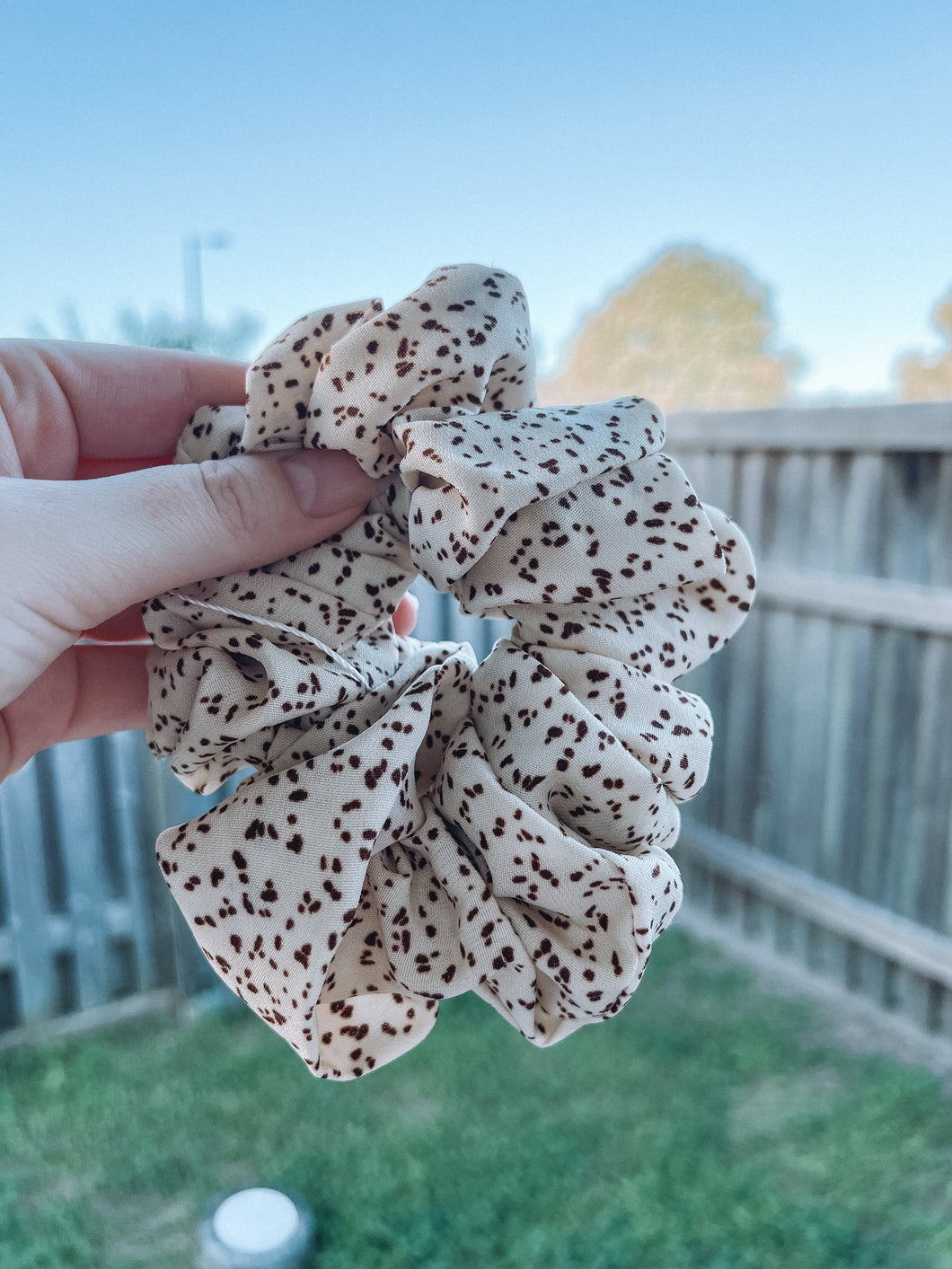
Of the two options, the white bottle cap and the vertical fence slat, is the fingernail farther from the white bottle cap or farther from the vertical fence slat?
the vertical fence slat

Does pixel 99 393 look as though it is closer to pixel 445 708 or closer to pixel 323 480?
pixel 323 480

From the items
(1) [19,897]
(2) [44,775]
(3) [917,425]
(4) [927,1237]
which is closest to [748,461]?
(3) [917,425]

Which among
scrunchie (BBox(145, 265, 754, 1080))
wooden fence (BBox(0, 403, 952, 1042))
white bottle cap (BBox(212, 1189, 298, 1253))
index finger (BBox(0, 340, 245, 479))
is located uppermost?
index finger (BBox(0, 340, 245, 479))

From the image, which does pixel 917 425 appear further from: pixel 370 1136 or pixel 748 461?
pixel 370 1136

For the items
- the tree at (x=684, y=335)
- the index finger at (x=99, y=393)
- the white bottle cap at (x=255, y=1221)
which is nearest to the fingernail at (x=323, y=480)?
the index finger at (x=99, y=393)

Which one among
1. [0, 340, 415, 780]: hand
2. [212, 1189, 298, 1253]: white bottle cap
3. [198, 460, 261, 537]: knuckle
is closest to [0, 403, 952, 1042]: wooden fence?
[212, 1189, 298, 1253]: white bottle cap

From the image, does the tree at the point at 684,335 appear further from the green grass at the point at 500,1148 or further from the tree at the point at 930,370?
the green grass at the point at 500,1148

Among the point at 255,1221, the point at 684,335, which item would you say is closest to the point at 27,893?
the point at 255,1221
